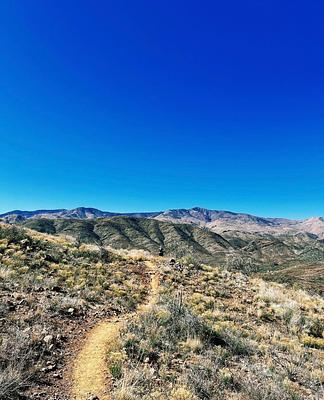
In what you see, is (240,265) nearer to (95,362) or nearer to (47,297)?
(47,297)

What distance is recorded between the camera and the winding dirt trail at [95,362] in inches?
264

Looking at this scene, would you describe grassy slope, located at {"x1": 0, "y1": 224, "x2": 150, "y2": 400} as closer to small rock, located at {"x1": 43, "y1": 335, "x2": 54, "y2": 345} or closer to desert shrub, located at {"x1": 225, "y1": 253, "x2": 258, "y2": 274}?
small rock, located at {"x1": 43, "y1": 335, "x2": 54, "y2": 345}

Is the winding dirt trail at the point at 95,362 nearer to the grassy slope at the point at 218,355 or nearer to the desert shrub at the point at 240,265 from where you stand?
the grassy slope at the point at 218,355

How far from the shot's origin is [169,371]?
7965mm

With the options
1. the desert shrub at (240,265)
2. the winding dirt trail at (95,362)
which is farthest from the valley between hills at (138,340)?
the desert shrub at (240,265)

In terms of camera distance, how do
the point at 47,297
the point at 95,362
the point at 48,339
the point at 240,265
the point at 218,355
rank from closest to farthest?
the point at 95,362 → the point at 48,339 → the point at 218,355 → the point at 47,297 → the point at 240,265

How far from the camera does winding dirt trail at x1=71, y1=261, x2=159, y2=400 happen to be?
6.71 m

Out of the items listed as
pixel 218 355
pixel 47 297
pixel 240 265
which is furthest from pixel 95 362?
pixel 240 265

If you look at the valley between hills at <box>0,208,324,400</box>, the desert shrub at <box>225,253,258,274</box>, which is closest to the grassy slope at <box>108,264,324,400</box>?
the valley between hills at <box>0,208,324,400</box>

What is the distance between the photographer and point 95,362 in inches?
316

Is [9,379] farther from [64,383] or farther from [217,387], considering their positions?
[217,387]

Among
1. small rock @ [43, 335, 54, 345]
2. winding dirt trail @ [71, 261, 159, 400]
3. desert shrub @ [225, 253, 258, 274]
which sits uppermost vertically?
desert shrub @ [225, 253, 258, 274]

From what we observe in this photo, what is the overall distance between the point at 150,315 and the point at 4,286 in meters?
5.54

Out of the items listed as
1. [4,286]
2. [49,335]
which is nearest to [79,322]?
[49,335]
